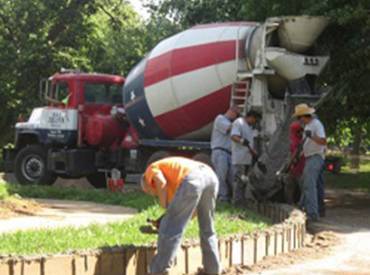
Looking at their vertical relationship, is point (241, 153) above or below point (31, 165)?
above

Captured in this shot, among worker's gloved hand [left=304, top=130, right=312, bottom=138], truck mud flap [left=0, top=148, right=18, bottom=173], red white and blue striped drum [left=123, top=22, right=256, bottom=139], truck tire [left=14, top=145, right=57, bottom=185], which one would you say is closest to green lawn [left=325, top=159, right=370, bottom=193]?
red white and blue striped drum [left=123, top=22, right=256, bottom=139]

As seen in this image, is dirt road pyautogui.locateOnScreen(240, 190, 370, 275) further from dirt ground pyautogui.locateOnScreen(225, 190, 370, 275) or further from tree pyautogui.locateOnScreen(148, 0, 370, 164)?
tree pyautogui.locateOnScreen(148, 0, 370, 164)

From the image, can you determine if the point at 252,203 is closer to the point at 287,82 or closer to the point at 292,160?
the point at 292,160

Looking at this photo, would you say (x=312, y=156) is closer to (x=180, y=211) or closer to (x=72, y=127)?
(x=180, y=211)

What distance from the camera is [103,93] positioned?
17.1 m

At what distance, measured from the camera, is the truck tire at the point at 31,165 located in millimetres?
17312

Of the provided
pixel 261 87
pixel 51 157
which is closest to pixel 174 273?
pixel 261 87

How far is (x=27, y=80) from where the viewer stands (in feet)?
87.0

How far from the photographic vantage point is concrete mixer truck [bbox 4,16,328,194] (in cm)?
1236

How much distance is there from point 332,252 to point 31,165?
10.7 m

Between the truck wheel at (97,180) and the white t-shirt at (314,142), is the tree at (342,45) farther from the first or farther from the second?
the truck wheel at (97,180)

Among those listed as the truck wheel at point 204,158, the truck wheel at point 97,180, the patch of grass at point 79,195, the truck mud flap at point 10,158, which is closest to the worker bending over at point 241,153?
the patch of grass at point 79,195

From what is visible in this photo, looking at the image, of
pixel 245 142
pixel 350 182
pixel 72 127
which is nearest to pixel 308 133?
pixel 245 142

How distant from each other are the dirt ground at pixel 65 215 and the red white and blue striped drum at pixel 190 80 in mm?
2466
